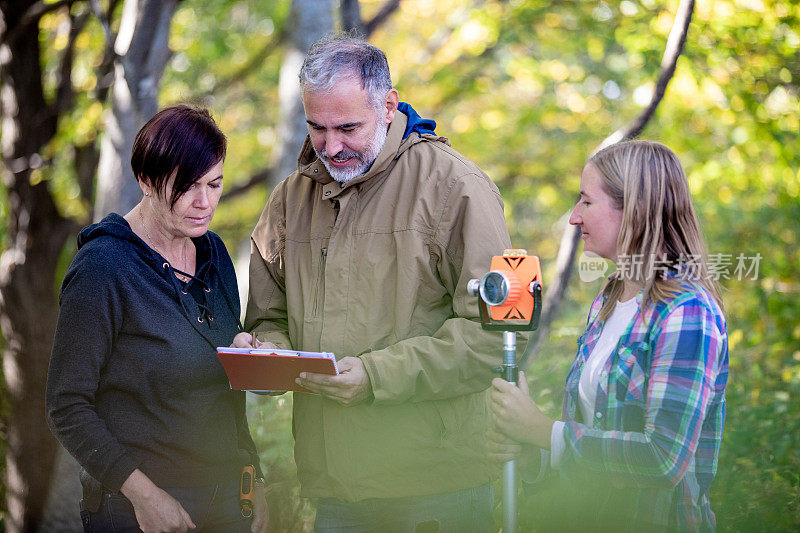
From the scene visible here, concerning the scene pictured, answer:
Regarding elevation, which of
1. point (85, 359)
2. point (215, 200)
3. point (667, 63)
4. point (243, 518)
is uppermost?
point (667, 63)

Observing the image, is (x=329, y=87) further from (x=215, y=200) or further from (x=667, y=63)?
(x=667, y=63)

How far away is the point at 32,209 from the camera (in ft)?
23.1

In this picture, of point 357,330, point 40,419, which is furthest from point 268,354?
point 40,419

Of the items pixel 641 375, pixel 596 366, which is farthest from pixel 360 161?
pixel 641 375

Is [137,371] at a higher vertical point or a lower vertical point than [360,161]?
lower

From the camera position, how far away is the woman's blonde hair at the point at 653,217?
88.9 inches

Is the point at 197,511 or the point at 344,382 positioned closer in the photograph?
the point at 344,382

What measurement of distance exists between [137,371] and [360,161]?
980 mm

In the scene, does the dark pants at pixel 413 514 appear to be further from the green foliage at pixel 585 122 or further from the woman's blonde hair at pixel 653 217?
the green foliage at pixel 585 122

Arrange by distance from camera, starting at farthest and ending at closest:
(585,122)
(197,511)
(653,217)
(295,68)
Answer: (585,122)
(295,68)
(197,511)
(653,217)

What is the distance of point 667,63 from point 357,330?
10.9 feet

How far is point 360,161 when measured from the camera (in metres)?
2.73

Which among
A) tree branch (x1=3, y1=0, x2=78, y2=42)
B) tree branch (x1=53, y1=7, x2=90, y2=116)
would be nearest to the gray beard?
tree branch (x1=3, y1=0, x2=78, y2=42)

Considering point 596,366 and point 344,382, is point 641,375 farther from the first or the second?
point 344,382
